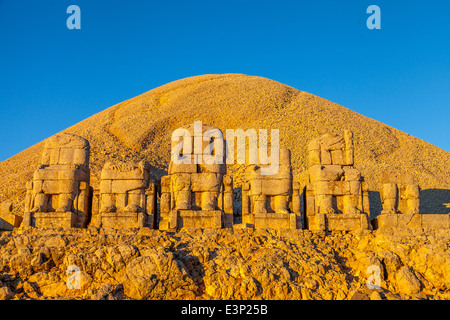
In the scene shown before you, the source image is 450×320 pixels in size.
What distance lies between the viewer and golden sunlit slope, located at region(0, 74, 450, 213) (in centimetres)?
3144

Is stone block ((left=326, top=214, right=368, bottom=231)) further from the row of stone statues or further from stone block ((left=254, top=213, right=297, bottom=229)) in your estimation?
stone block ((left=254, top=213, right=297, bottom=229))

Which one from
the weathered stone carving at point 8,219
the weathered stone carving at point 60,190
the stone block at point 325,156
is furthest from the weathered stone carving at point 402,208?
the weathered stone carving at point 8,219

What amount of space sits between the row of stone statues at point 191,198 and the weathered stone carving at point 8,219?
2cm

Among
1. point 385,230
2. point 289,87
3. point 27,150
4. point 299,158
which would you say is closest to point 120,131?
point 27,150

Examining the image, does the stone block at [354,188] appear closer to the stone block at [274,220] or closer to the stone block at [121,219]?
the stone block at [274,220]

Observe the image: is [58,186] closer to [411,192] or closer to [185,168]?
[185,168]

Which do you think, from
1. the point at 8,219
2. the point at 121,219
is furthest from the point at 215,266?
the point at 8,219

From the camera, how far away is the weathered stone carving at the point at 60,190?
13219mm

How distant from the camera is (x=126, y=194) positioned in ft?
44.9

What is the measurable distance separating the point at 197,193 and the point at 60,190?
3425 millimetres

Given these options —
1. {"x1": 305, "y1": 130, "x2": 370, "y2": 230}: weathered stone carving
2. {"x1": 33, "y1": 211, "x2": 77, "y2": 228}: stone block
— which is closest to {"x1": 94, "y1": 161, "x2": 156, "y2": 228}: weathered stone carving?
{"x1": 33, "y1": 211, "x2": 77, "y2": 228}: stone block

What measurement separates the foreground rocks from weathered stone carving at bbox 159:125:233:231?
0.82m

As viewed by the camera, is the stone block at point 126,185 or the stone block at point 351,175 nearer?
the stone block at point 126,185
